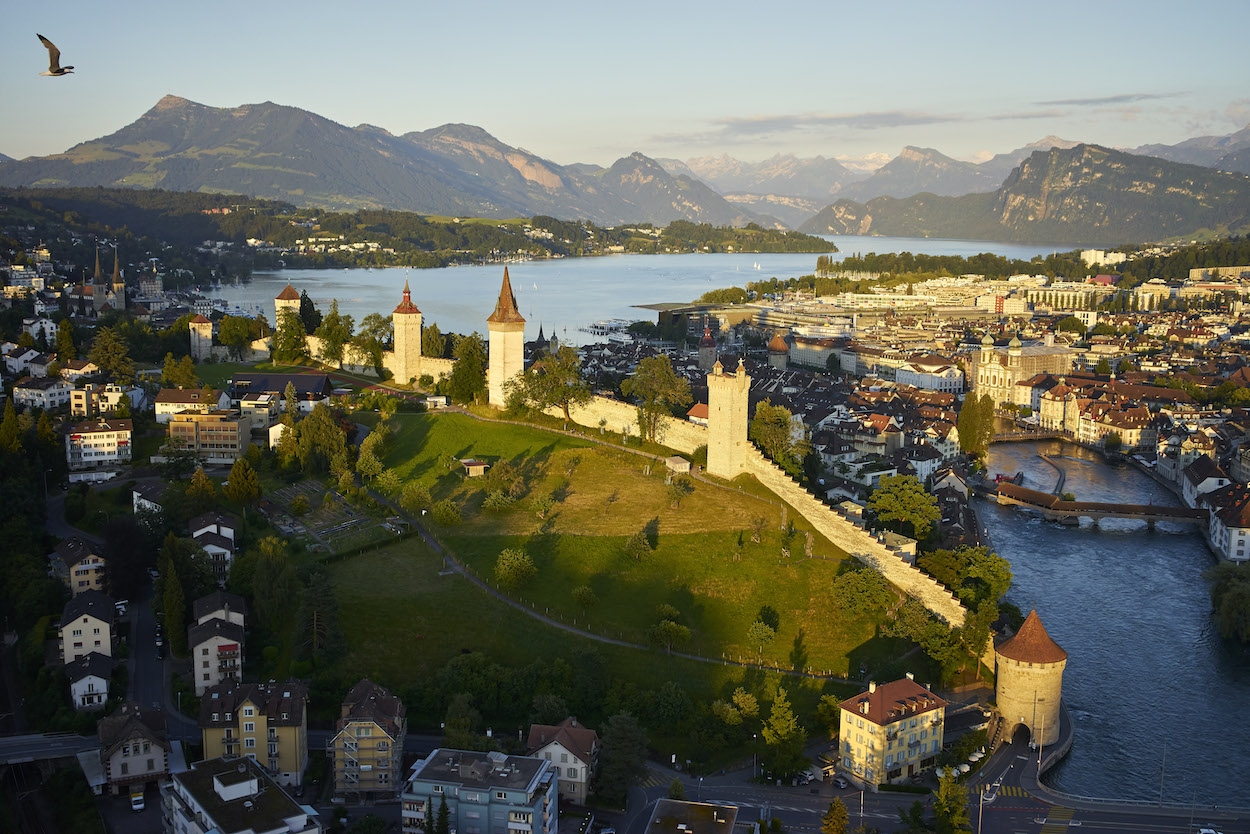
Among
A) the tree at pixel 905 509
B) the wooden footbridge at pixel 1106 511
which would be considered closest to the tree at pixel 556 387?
the tree at pixel 905 509

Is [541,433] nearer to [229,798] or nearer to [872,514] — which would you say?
[872,514]

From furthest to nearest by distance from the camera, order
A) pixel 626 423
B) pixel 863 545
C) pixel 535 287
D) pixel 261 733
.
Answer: pixel 535 287, pixel 626 423, pixel 863 545, pixel 261 733

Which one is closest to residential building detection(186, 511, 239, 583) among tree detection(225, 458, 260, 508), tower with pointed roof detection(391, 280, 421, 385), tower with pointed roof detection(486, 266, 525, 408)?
tree detection(225, 458, 260, 508)

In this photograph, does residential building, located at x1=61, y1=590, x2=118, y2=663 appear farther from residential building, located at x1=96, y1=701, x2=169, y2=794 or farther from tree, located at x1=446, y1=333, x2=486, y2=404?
tree, located at x1=446, y1=333, x2=486, y2=404

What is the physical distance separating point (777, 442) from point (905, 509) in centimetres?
349

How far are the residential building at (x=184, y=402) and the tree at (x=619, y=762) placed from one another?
783 inches

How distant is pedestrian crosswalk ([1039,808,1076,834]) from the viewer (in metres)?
16.0

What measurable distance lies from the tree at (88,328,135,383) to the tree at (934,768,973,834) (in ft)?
97.3

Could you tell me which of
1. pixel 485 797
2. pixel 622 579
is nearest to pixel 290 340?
pixel 622 579

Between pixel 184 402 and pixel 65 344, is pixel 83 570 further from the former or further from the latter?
pixel 65 344

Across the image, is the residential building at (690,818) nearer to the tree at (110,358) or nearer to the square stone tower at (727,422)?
the square stone tower at (727,422)

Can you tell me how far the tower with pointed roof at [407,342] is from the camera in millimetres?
37812

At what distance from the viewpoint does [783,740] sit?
17.5 metres

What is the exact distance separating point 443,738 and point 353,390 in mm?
21619
